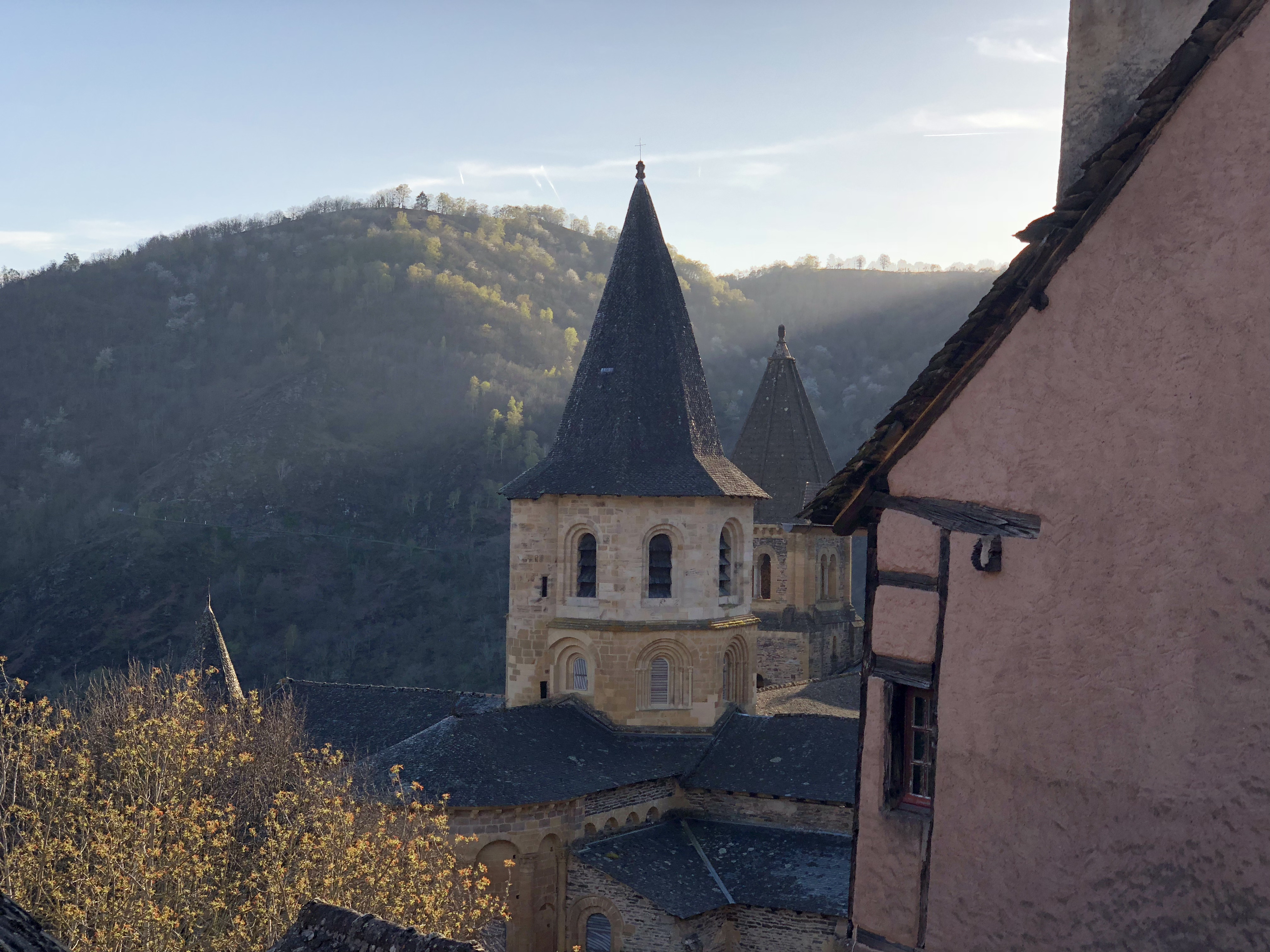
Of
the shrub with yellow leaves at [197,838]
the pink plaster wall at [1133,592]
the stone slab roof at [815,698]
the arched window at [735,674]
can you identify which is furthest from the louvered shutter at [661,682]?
the pink plaster wall at [1133,592]

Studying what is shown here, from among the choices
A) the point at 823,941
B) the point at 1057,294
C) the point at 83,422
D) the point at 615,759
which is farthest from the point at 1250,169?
the point at 83,422

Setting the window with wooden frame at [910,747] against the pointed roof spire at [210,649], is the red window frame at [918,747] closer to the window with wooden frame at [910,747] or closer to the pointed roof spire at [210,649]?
the window with wooden frame at [910,747]

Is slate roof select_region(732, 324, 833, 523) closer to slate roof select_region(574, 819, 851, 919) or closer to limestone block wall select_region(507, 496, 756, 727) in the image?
limestone block wall select_region(507, 496, 756, 727)

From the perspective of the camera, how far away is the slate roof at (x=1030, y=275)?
7711 mm

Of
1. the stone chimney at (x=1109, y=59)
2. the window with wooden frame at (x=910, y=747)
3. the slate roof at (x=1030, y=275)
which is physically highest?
the stone chimney at (x=1109, y=59)

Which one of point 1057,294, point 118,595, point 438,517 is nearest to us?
point 1057,294

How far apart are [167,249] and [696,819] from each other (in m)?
89.1

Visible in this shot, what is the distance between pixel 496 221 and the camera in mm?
112562

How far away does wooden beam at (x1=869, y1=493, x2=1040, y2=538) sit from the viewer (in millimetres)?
8883

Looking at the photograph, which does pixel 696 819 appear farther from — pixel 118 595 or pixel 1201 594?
pixel 118 595

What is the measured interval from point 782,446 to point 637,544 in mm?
11465

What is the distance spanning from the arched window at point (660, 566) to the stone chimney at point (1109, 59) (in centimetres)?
1430

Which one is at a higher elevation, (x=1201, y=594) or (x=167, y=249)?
(x=167, y=249)

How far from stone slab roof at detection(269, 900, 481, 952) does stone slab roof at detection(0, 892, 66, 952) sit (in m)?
2.03
